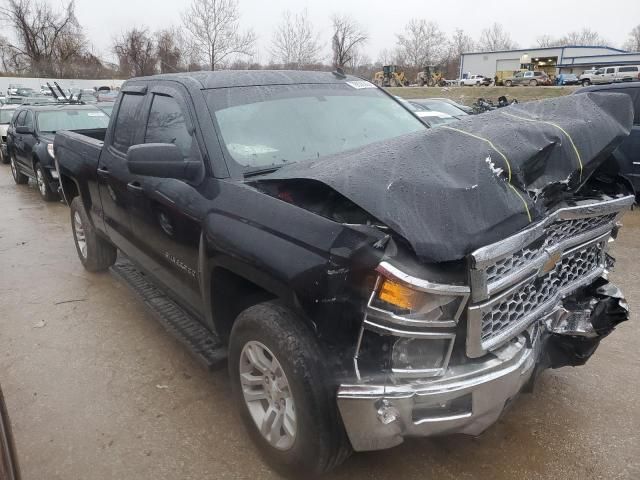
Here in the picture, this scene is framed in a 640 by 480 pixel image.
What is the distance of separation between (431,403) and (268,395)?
0.89 m

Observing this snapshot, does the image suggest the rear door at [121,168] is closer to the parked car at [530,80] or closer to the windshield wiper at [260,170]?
the windshield wiper at [260,170]

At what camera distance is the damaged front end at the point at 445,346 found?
2.00 meters

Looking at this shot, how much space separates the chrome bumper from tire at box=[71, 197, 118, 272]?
397 cm

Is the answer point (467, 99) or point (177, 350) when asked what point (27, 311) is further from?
point (467, 99)

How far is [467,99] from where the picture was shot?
1364 inches

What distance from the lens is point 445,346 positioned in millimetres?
2082

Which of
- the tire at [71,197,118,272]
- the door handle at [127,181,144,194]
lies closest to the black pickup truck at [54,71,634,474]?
the door handle at [127,181,144,194]

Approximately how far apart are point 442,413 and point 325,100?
2.22m

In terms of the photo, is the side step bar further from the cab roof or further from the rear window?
the cab roof

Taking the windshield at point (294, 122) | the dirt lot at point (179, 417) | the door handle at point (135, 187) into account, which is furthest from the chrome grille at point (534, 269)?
the door handle at point (135, 187)

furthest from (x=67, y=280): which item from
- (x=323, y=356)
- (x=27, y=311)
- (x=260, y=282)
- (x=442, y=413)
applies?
(x=442, y=413)

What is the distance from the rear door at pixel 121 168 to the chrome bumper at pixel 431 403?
2460 millimetres

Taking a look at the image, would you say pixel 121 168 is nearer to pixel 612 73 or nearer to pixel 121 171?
pixel 121 171

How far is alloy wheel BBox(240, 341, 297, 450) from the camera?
2418mm
